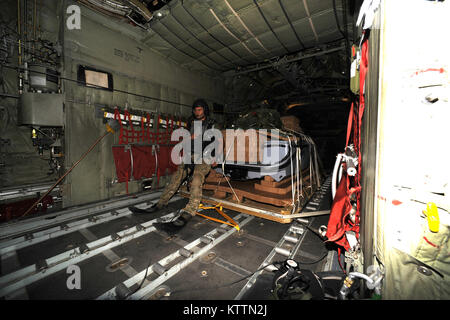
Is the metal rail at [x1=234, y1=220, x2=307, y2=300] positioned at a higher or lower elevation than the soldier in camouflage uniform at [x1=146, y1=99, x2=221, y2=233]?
lower

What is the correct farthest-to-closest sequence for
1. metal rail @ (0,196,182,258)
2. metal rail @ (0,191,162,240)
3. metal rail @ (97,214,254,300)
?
metal rail @ (0,191,162,240) < metal rail @ (0,196,182,258) < metal rail @ (97,214,254,300)

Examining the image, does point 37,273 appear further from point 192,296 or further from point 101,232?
point 192,296

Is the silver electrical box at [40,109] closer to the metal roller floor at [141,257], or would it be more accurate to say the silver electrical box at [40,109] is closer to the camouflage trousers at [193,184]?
the metal roller floor at [141,257]

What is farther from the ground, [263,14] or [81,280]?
[263,14]

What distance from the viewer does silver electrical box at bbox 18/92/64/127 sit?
3797 mm

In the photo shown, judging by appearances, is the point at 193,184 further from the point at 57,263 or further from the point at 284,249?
the point at 57,263

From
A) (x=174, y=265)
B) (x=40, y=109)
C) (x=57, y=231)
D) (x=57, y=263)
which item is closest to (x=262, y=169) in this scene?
(x=174, y=265)

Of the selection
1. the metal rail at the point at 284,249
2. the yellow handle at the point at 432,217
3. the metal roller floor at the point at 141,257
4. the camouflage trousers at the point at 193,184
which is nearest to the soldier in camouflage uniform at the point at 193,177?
the camouflage trousers at the point at 193,184

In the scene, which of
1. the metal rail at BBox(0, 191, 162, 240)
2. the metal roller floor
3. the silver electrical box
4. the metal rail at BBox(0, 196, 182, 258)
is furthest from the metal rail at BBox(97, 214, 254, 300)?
the silver electrical box

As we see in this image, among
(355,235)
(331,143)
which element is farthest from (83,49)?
(331,143)

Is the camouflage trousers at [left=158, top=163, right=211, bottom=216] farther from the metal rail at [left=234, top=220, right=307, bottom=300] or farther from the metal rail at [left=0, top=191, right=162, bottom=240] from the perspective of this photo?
the metal rail at [left=234, top=220, right=307, bottom=300]

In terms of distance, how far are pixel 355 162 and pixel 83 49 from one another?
6.54m

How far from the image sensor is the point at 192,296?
182cm

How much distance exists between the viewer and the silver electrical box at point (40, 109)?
3797 millimetres
